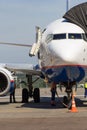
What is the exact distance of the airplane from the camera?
1839 centimetres

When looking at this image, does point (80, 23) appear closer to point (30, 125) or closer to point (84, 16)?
point (84, 16)

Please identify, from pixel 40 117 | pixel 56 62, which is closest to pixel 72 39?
pixel 56 62

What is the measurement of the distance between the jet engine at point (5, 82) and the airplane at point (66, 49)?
188 cm

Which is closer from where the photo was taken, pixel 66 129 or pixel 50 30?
pixel 66 129

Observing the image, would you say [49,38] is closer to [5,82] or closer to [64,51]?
[64,51]

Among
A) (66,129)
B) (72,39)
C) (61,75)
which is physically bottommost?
(66,129)

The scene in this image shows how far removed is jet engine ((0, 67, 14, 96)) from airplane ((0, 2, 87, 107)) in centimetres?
188

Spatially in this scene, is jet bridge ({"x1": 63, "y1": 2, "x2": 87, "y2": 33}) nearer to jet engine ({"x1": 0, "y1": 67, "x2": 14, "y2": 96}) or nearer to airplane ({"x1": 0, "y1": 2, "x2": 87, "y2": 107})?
airplane ({"x1": 0, "y1": 2, "x2": 87, "y2": 107})

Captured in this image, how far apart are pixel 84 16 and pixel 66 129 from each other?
29.2ft

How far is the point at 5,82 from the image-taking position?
76.8ft

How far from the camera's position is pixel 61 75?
19125 millimetres

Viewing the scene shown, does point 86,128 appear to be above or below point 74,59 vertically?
below

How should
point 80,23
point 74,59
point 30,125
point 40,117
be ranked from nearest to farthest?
point 30,125, point 40,117, point 74,59, point 80,23

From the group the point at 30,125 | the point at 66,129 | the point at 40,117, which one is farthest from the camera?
the point at 40,117
